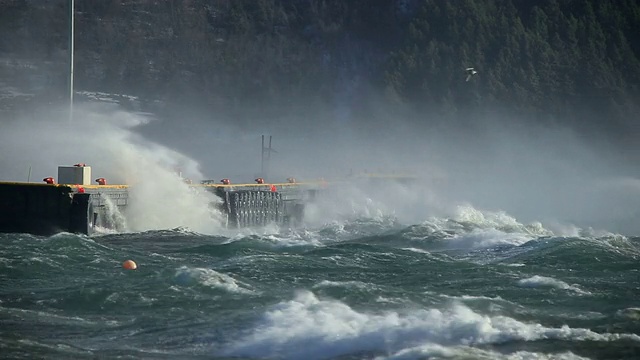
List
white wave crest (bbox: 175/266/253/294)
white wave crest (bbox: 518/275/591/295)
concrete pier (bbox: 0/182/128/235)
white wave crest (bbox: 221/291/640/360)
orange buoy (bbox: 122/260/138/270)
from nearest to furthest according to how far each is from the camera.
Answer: white wave crest (bbox: 221/291/640/360) → white wave crest (bbox: 175/266/253/294) → white wave crest (bbox: 518/275/591/295) → orange buoy (bbox: 122/260/138/270) → concrete pier (bbox: 0/182/128/235)

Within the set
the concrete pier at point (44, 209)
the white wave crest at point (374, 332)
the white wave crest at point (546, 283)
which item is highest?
the concrete pier at point (44, 209)

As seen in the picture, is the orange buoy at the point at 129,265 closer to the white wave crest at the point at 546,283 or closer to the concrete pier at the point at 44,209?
the concrete pier at the point at 44,209

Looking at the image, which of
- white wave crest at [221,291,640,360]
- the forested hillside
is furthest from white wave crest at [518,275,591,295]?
the forested hillside

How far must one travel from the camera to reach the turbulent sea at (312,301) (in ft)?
48.3

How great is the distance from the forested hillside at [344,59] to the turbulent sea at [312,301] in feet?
205

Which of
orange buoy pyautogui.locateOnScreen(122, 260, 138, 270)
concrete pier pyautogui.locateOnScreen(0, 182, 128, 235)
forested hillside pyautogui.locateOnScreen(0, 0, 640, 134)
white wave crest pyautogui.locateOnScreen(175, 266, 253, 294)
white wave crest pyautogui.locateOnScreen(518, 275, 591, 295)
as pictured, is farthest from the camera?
forested hillside pyautogui.locateOnScreen(0, 0, 640, 134)

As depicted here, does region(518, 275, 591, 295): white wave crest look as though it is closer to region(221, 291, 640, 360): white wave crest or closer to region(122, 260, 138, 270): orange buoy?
region(221, 291, 640, 360): white wave crest

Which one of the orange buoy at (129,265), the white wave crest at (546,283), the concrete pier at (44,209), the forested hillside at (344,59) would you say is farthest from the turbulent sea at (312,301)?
the forested hillside at (344,59)

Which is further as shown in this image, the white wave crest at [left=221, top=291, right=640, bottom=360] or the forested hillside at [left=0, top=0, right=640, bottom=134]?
the forested hillside at [left=0, top=0, right=640, bottom=134]

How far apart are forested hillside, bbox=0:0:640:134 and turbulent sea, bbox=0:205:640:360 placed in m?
62.6

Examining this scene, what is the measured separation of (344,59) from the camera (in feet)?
316

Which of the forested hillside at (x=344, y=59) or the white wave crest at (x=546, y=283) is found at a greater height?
the forested hillside at (x=344, y=59)

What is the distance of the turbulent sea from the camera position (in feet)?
48.3

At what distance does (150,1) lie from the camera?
9331 cm
